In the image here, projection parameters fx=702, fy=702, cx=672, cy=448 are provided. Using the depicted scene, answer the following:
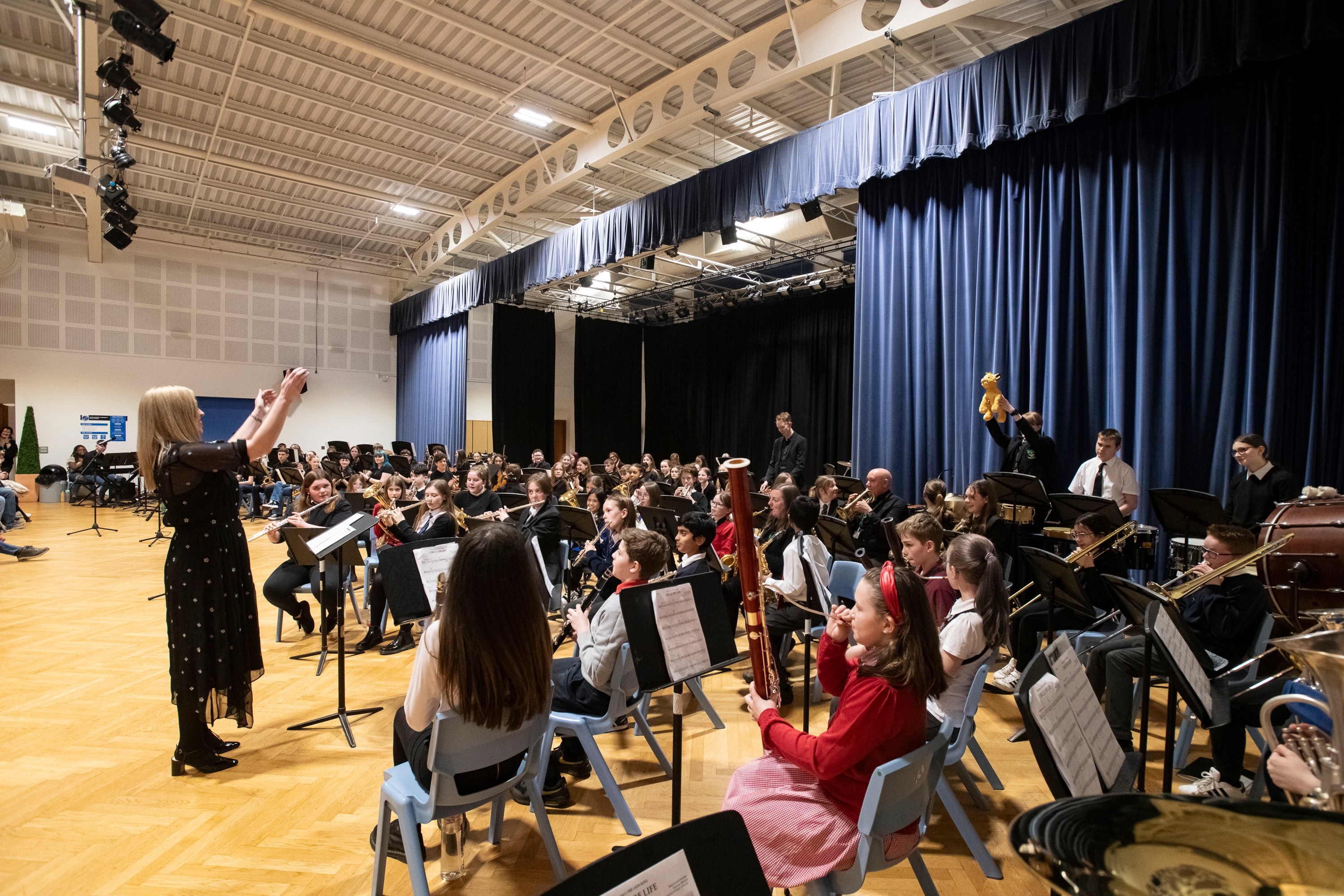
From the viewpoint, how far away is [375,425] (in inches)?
763

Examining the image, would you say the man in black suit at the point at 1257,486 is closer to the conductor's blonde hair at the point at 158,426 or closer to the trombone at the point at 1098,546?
the trombone at the point at 1098,546

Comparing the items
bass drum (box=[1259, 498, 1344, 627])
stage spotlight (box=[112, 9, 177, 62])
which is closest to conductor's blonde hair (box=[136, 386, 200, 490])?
bass drum (box=[1259, 498, 1344, 627])

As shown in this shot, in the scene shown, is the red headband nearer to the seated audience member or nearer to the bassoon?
the bassoon

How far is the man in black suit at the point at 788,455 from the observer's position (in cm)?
980

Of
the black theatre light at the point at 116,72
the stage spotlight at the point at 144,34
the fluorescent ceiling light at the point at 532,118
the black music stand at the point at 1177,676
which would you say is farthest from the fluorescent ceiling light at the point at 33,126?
the black music stand at the point at 1177,676

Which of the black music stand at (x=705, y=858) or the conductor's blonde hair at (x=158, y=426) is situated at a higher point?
the conductor's blonde hair at (x=158, y=426)

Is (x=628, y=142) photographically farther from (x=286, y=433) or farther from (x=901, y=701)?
(x=286, y=433)

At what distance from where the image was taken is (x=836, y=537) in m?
5.06

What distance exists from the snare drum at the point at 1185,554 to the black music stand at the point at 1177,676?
245 centimetres

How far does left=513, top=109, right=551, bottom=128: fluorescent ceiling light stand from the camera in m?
10.1

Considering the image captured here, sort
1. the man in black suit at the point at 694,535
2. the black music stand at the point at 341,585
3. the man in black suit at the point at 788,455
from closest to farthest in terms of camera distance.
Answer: the black music stand at the point at 341,585 < the man in black suit at the point at 694,535 < the man in black suit at the point at 788,455

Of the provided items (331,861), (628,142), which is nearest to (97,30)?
(628,142)

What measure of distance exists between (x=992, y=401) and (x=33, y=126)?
47.1 ft

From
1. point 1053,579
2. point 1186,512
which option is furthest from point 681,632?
point 1186,512
